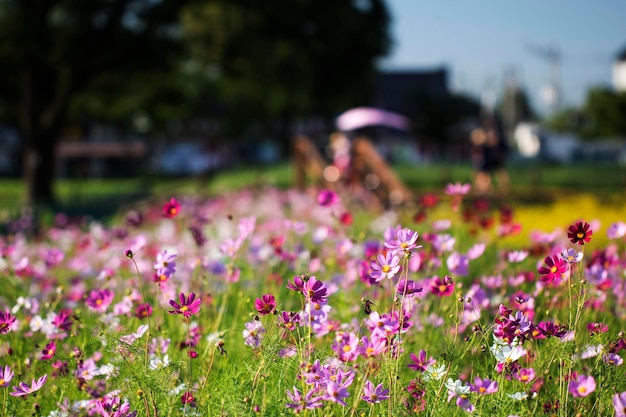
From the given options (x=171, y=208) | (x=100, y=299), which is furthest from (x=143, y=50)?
(x=100, y=299)

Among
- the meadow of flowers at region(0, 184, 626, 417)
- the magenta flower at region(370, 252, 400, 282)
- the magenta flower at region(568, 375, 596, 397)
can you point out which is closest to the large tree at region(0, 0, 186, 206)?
the meadow of flowers at region(0, 184, 626, 417)

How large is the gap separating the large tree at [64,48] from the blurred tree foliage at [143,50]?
22 mm

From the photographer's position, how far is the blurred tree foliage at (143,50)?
675 inches

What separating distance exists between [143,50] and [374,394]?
1705 centimetres

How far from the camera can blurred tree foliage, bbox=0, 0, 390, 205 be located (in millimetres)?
17141

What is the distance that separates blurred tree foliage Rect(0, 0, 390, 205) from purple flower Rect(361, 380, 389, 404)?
1409cm

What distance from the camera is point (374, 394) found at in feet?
7.23

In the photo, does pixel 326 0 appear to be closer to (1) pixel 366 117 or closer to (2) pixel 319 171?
(1) pixel 366 117

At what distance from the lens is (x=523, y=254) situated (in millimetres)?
3236

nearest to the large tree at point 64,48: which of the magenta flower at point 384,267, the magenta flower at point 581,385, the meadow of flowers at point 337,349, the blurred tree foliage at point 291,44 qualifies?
the blurred tree foliage at point 291,44

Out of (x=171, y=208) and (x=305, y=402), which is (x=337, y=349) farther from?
(x=171, y=208)

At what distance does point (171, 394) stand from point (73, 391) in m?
0.54

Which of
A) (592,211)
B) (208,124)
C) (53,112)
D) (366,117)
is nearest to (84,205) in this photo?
(53,112)

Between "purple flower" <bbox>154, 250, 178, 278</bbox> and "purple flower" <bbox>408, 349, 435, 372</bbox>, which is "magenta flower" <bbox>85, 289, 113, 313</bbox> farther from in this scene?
"purple flower" <bbox>408, 349, 435, 372</bbox>
